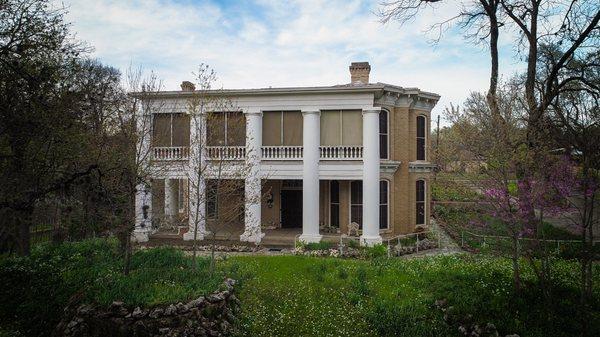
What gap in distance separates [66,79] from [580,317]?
48.9ft

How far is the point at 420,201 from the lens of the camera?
21812mm

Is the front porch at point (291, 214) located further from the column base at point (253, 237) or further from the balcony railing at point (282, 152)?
the balcony railing at point (282, 152)

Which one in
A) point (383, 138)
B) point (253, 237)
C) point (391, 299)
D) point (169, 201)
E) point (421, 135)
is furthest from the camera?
point (421, 135)

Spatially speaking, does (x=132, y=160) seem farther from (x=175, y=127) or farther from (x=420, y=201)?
(x=420, y=201)

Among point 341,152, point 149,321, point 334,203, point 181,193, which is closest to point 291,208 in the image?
point 334,203

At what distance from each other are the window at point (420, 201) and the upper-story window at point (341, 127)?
15.3ft

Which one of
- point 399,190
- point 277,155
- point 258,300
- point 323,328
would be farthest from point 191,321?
point 399,190

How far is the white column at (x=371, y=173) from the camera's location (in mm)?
18891

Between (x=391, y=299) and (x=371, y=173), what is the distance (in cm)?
906

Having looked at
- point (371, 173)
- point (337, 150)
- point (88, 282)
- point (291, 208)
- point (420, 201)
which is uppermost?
point (337, 150)

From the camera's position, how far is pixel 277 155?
20250 millimetres

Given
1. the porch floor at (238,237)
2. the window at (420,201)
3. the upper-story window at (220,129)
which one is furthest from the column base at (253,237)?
the window at (420,201)

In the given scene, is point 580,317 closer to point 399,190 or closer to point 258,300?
point 258,300

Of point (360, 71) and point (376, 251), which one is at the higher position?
point (360, 71)
